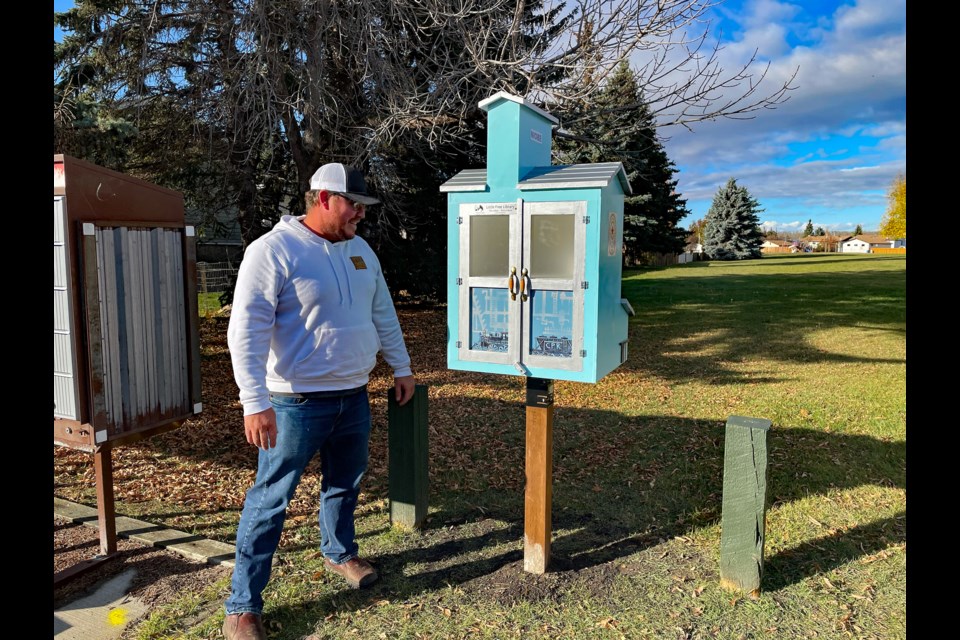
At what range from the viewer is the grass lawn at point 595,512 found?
2980mm

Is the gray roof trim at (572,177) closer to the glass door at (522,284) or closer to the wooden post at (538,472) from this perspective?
the glass door at (522,284)

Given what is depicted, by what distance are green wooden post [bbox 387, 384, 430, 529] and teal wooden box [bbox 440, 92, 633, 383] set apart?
1.69 ft

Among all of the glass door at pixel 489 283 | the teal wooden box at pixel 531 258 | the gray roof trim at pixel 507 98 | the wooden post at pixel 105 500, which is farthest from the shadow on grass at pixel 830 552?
the wooden post at pixel 105 500

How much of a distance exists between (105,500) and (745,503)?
3.35 meters

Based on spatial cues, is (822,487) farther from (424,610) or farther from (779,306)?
(779,306)

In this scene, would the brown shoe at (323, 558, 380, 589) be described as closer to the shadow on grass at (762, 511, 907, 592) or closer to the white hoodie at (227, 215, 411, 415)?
the white hoodie at (227, 215, 411, 415)

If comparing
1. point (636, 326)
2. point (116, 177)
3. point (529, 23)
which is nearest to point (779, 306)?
point (636, 326)

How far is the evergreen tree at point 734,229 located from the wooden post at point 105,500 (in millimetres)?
48502

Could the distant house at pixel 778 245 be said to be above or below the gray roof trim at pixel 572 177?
above

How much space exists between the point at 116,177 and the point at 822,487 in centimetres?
493

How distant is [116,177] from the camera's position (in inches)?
122

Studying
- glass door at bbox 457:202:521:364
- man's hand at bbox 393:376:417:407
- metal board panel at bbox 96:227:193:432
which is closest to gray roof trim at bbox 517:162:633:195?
glass door at bbox 457:202:521:364

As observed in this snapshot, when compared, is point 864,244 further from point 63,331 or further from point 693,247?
point 63,331

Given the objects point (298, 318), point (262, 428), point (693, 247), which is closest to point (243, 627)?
point (262, 428)
